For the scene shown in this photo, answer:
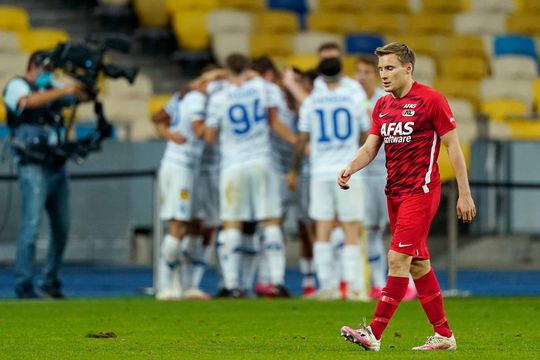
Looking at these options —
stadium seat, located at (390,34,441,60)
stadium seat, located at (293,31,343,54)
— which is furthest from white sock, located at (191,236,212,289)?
stadium seat, located at (390,34,441,60)

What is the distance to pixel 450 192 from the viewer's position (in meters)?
16.0

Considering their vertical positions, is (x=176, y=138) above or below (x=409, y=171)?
above

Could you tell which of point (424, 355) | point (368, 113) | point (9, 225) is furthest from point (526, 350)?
point (9, 225)

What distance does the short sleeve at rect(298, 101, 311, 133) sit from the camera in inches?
562

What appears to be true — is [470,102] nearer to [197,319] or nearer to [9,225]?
[9,225]

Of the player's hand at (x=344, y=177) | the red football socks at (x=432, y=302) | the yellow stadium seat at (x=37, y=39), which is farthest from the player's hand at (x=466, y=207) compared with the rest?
the yellow stadium seat at (x=37, y=39)

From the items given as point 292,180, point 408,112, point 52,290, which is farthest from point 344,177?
point 52,290

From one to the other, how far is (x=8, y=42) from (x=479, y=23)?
766 cm

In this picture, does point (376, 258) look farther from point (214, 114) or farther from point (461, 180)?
point (461, 180)

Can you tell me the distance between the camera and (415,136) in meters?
8.84

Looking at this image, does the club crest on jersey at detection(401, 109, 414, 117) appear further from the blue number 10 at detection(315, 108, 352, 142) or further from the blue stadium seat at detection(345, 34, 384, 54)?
the blue stadium seat at detection(345, 34, 384, 54)

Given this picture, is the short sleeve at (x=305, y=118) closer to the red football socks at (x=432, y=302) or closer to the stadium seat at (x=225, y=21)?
the red football socks at (x=432, y=302)

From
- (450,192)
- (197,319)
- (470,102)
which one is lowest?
(197,319)

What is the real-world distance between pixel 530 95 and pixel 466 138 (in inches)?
96.7
